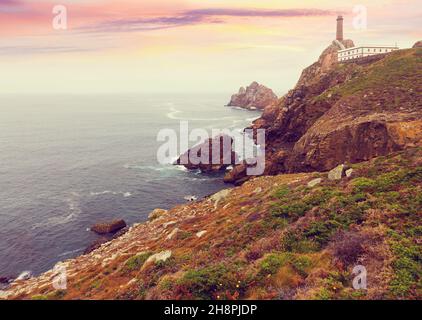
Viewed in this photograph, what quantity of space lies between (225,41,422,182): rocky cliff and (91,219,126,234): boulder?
27063 millimetres

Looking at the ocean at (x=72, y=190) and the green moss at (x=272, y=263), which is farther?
the ocean at (x=72, y=190)

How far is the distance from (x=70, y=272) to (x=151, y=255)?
11.1 meters

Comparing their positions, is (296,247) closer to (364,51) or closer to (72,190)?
(72,190)

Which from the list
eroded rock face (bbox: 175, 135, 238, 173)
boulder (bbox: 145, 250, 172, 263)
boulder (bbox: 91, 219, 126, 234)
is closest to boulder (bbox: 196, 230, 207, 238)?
boulder (bbox: 145, 250, 172, 263)

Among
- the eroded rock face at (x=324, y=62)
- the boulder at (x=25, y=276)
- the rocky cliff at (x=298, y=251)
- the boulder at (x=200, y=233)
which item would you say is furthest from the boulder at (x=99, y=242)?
the eroded rock face at (x=324, y=62)

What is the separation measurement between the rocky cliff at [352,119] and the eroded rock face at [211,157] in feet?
33.0

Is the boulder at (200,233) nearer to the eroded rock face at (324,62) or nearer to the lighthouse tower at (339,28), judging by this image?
the eroded rock face at (324,62)

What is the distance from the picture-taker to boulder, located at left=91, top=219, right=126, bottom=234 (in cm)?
4922

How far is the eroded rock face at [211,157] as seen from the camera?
80431 millimetres

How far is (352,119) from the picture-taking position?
46094 mm

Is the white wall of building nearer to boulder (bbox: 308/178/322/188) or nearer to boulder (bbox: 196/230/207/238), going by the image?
boulder (bbox: 308/178/322/188)

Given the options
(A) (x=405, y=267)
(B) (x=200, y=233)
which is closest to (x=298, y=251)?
(A) (x=405, y=267)

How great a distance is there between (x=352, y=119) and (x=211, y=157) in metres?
43.0
